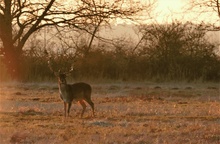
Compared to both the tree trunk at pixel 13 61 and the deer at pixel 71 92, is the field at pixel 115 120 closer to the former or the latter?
the deer at pixel 71 92

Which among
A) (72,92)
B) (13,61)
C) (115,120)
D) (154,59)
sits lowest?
(115,120)

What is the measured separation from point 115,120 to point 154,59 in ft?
65.3

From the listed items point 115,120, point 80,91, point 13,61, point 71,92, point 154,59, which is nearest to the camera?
point 115,120

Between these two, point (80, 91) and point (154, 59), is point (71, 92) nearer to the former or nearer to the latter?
point (80, 91)

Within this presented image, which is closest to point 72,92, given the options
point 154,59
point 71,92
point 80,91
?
point 71,92

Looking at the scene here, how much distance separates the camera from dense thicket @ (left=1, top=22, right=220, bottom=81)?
3438 centimetres

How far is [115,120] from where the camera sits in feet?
51.3

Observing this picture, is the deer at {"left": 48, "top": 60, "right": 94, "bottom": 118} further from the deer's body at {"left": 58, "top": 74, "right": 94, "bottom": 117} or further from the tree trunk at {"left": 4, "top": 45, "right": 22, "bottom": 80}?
the tree trunk at {"left": 4, "top": 45, "right": 22, "bottom": 80}

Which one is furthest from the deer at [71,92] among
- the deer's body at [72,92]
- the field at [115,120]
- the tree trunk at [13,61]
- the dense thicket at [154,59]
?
the dense thicket at [154,59]

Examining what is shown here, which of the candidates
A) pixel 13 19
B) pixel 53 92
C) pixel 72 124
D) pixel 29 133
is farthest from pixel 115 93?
pixel 29 133

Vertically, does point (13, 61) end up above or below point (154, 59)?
below

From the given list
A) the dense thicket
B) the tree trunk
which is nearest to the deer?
the tree trunk

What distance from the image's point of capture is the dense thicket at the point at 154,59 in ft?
113

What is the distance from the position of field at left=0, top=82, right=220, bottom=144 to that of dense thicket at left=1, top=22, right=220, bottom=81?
22.2ft
